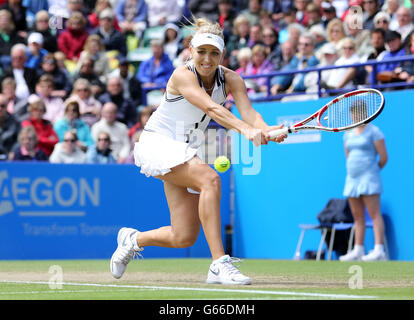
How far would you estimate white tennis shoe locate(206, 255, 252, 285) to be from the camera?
6617mm

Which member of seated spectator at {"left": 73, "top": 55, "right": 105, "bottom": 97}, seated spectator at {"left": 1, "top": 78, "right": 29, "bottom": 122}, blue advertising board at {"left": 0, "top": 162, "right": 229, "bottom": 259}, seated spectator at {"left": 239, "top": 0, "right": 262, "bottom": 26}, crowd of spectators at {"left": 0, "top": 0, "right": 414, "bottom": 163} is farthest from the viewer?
seated spectator at {"left": 239, "top": 0, "right": 262, "bottom": 26}

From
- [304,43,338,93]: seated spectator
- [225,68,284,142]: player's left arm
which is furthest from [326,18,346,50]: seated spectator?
[225,68,284,142]: player's left arm

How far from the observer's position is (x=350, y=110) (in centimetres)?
712

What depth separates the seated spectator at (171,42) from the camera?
16.8 meters

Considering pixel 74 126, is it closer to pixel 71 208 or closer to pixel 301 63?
pixel 71 208

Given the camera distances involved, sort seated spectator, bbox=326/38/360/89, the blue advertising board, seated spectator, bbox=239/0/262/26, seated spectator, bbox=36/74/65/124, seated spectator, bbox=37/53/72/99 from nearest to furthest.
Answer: the blue advertising board
seated spectator, bbox=326/38/360/89
seated spectator, bbox=36/74/65/124
seated spectator, bbox=37/53/72/99
seated spectator, bbox=239/0/262/26

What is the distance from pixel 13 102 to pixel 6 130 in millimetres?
Result: 933

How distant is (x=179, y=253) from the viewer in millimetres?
13672

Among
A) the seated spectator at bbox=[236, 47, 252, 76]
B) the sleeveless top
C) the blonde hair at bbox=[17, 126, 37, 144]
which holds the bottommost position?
the sleeveless top

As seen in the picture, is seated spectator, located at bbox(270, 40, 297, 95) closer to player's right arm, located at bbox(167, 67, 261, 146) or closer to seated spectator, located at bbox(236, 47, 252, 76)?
seated spectator, located at bbox(236, 47, 252, 76)

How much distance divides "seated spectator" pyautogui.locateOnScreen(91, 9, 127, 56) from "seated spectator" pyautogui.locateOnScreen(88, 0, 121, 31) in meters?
0.17

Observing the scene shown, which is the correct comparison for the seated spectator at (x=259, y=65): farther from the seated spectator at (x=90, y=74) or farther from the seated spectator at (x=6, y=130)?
the seated spectator at (x=6, y=130)
